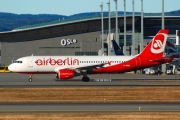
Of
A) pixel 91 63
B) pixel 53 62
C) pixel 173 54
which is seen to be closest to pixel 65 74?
pixel 53 62

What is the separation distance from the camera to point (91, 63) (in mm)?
78188

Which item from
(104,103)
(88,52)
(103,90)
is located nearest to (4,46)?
(88,52)

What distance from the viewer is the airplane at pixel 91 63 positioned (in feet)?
251

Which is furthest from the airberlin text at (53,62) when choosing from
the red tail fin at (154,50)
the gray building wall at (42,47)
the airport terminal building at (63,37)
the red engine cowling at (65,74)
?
the gray building wall at (42,47)

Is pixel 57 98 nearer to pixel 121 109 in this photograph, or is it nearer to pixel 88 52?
pixel 121 109

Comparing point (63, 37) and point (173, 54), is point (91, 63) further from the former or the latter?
point (63, 37)

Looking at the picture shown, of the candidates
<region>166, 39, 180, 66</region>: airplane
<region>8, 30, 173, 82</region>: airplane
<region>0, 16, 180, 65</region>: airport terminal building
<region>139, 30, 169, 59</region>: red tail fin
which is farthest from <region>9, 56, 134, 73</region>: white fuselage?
<region>0, 16, 180, 65</region>: airport terminal building

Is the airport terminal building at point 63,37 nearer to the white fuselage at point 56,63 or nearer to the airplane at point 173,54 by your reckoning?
the airplane at point 173,54

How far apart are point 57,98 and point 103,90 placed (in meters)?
7.80

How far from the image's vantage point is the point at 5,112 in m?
35.2

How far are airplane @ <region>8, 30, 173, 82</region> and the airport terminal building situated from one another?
223ft

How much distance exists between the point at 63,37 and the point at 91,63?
71.9m

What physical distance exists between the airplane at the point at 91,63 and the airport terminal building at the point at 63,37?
6789cm

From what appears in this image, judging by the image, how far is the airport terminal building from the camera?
147875 mm
